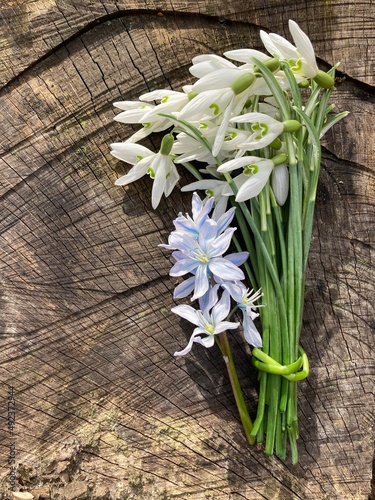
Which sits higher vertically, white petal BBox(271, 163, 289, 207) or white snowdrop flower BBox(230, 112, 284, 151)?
white snowdrop flower BBox(230, 112, 284, 151)

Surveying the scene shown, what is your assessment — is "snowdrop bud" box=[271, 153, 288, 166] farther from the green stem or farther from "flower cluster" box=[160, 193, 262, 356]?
the green stem

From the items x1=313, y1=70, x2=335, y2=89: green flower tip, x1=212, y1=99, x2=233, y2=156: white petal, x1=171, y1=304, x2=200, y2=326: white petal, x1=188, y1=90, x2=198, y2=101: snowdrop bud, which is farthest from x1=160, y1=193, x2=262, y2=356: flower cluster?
x1=313, y1=70, x2=335, y2=89: green flower tip

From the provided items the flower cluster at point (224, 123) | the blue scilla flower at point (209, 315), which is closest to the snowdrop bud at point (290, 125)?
the flower cluster at point (224, 123)

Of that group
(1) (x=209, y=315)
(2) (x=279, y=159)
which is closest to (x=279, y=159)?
(2) (x=279, y=159)

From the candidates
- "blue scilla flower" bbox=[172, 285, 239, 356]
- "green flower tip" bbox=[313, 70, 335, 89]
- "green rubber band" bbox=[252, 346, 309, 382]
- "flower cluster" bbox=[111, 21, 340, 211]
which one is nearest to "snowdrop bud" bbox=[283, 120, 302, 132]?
"flower cluster" bbox=[111, 21, 340, 211]

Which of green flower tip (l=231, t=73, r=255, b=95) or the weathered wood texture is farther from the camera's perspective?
the weathered wood texture

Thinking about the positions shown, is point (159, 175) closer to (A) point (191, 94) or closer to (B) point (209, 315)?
(A) point (191, 94)

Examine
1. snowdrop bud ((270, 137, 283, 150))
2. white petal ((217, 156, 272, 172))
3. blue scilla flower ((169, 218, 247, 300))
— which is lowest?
blue scilla flower ((169, 218, 247, 300))
